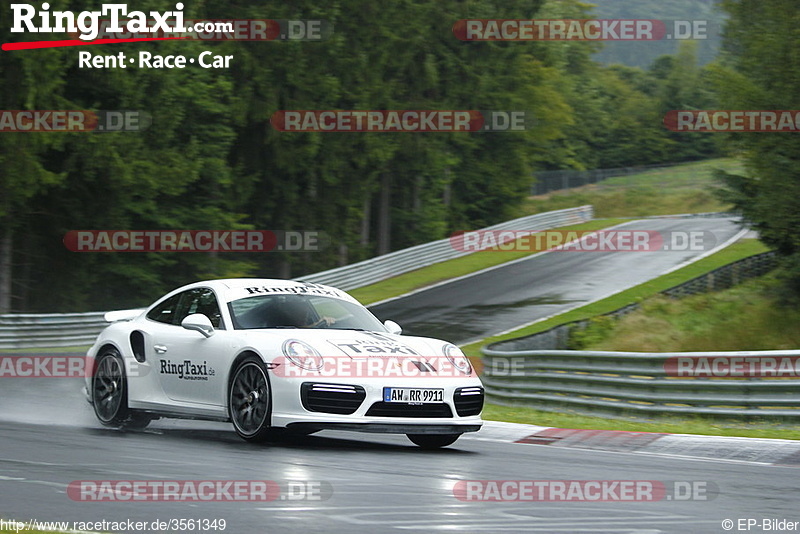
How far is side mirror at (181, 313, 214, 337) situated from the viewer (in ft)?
33.8

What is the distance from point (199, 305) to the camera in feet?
36.2

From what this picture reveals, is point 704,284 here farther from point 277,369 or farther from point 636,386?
point 277,369

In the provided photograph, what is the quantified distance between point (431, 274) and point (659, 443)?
27.6 metres

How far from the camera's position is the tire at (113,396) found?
11266 millimetres

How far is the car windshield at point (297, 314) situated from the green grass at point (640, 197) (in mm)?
60264

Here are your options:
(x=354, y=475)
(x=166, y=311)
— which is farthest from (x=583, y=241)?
(x=354, y=475)

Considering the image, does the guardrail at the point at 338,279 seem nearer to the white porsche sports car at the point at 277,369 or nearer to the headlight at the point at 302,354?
the white porsche sports car at the point at 277,369

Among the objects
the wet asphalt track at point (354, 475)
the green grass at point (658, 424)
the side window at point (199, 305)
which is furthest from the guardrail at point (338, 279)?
A: the side window at point (199, 305)

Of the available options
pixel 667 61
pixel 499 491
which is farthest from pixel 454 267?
pixel 667 61

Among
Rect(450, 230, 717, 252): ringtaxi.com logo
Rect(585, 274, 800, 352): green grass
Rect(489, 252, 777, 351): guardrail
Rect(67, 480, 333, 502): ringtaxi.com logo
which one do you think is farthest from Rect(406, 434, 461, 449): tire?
Rect(450, 230, 717, 252): ringtaxi.com logo

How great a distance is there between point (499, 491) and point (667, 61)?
123830mm

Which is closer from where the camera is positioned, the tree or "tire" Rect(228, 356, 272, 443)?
"tire" Rect(228, 356, 272, 443)

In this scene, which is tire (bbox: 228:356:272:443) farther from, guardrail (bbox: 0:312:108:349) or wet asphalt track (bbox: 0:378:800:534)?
guardrail (bbox: 0:312:108:349)

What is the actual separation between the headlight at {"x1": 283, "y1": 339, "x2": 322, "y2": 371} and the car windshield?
0.68 metres
